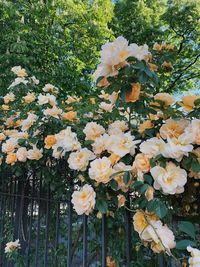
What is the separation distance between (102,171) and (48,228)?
3.38 ft

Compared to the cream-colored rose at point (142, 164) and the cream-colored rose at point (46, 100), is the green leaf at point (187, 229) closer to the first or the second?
the cream-colored rose at point (142, 164)

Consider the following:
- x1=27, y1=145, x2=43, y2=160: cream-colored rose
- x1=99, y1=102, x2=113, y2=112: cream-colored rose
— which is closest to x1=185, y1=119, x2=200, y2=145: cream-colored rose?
x1=99, y1=102, x2=113, y2=112: cream-colored rose

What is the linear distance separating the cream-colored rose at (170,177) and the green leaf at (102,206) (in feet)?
0.93

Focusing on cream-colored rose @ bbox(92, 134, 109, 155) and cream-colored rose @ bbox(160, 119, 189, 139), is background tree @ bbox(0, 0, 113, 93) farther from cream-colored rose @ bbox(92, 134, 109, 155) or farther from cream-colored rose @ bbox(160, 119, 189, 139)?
cream-colored rose @ bbox(160, 119, 189, 139)

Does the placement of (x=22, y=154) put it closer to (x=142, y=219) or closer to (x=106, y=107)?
(x=106, y=107)

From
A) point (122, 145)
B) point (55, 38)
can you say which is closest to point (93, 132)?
point (122, 145)

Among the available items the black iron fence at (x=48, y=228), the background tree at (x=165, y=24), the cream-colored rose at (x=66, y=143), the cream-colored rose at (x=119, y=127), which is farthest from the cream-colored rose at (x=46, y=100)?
the background tree at (x=165, y=24)

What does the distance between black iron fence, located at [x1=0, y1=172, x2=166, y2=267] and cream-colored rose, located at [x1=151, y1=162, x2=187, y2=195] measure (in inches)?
17.1

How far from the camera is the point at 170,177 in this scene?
1.06 meters

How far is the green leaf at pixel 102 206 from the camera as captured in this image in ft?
4.11

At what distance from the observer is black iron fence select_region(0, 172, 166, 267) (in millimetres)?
1623

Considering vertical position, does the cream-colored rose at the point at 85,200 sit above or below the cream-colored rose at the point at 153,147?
below

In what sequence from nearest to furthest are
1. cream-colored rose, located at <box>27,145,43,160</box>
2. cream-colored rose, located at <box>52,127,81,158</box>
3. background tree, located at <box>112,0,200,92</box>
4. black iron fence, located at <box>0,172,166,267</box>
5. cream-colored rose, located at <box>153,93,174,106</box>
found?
cream-colored rose, located at <box>153,93,174,106</box> < cream-colored rose, located at <box>52,127,81,158</box> < black iron fence, located at <box>0,172,166,267</box> < cream-colored rose, located at <box>27,145,43,160</box> < background tree, located at <box>112,0,200,92</box>

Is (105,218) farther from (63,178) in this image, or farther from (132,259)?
(63,178)
